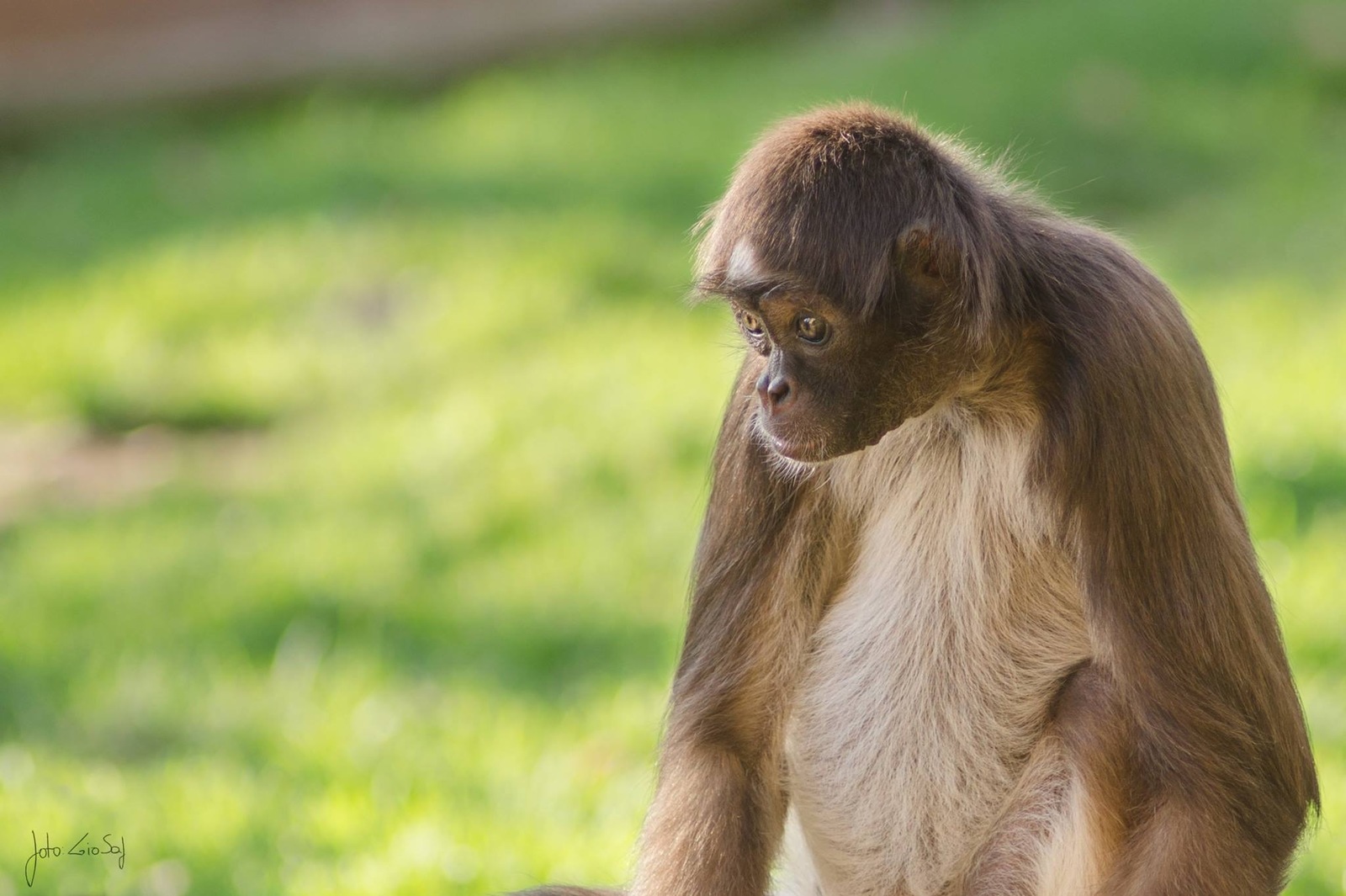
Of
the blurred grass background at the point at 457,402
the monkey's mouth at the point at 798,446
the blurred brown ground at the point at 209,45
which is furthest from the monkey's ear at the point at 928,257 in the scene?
the blurred brown ground at the point at 209,45

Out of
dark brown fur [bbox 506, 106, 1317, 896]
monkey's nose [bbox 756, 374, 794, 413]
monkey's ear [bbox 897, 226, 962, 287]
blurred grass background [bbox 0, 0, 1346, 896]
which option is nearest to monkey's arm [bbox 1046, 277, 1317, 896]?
dark brown fur [bbox 506, 106, 1317, 896]

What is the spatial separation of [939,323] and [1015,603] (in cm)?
75

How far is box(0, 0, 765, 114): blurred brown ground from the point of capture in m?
16.7

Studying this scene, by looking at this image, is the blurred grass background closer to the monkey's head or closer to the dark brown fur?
the dark brown fur

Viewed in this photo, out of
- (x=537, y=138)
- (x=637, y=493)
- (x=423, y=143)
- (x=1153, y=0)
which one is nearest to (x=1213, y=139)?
(x=1153, y=0)

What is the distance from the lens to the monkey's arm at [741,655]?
469 cm

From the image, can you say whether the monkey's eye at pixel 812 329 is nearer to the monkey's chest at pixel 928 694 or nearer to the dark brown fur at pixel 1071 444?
the dark brown fur at pixel 1071 444

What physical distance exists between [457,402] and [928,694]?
6.38m

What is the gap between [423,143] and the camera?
1500 cm

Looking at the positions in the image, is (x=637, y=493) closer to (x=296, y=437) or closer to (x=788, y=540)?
(x=296, y=437)

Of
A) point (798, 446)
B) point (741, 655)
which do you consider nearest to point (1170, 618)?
point (798, 446)

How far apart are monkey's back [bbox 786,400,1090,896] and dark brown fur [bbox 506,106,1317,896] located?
0.10m

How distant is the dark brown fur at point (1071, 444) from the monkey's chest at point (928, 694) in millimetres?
102

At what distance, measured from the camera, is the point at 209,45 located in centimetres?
1694
